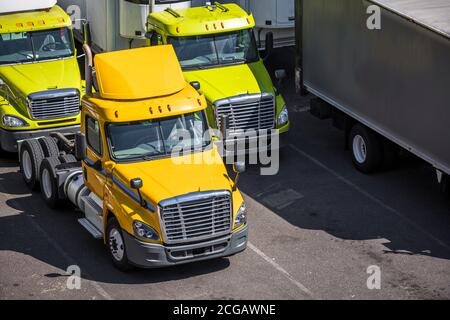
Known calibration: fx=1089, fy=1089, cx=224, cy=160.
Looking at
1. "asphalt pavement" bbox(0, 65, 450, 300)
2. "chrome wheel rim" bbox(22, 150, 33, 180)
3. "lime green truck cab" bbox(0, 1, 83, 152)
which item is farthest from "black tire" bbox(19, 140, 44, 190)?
"lime green truck cab" bbox(0, 1, 83, 152)

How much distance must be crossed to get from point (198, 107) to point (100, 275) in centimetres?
317

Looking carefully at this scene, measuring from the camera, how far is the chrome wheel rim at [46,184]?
65.5ft

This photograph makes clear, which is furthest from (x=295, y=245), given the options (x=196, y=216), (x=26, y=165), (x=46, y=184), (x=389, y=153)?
(x=26, y=165)

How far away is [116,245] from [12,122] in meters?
5.51

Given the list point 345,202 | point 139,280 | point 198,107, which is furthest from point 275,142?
point 139,280

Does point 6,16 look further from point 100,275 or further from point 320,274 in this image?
point 320,274

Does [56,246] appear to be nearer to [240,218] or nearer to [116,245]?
[116,245]

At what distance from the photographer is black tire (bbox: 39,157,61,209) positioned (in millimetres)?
19656

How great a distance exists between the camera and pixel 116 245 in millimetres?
17484

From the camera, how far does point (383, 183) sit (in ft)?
68.9

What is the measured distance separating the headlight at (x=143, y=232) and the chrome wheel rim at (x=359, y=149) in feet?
20.3

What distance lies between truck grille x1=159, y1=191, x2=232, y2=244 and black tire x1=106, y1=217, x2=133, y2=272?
842 mm

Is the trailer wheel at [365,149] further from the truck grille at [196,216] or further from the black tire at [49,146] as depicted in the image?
the black tire at [49,146]

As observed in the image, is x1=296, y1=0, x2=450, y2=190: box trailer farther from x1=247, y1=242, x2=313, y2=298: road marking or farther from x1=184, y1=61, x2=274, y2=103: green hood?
x1=247, y1=242, x2=313, y2=298: road marking
